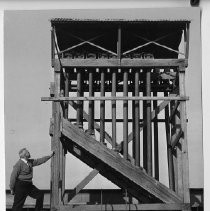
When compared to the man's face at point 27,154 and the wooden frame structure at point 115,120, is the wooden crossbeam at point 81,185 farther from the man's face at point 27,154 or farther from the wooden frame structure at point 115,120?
the man's face at point 27,154

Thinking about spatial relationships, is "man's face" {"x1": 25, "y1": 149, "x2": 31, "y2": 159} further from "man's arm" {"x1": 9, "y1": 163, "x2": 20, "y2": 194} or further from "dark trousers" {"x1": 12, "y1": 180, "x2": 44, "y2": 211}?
"dark trousers" {"x1": 12, "y1": 180, "x2": 44, "y2": 211}

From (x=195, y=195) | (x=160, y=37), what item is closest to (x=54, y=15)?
(x=160, y=37)

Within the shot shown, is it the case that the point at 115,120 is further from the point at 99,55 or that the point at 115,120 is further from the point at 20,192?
the point at 20,192

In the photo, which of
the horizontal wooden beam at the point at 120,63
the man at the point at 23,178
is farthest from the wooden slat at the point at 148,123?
the man at the point at 23,178

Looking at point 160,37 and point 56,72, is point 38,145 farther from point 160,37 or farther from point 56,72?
point 160,37

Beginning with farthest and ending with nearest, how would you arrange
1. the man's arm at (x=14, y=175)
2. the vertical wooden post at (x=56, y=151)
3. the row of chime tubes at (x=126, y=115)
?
the man's arm at (x=14, y=175) < the row of chime tubes at (x=126, y=115) < the vertical wooden post at (x=56, y=151)

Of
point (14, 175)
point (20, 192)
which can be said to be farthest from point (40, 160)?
point (20, 192)

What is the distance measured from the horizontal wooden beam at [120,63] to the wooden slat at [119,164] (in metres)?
1.17

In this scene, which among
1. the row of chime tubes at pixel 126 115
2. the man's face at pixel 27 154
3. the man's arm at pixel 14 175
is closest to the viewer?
the row of chime tubes at pixel 126 115

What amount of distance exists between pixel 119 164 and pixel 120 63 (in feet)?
6.16

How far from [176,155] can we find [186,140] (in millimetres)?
1147

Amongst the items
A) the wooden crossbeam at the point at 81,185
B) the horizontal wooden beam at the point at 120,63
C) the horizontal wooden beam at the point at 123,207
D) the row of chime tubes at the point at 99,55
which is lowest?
the horizontal wooden beam at the point at 123,207

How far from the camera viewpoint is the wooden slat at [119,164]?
1095 centimetres

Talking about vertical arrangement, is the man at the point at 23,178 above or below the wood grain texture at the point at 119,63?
below
